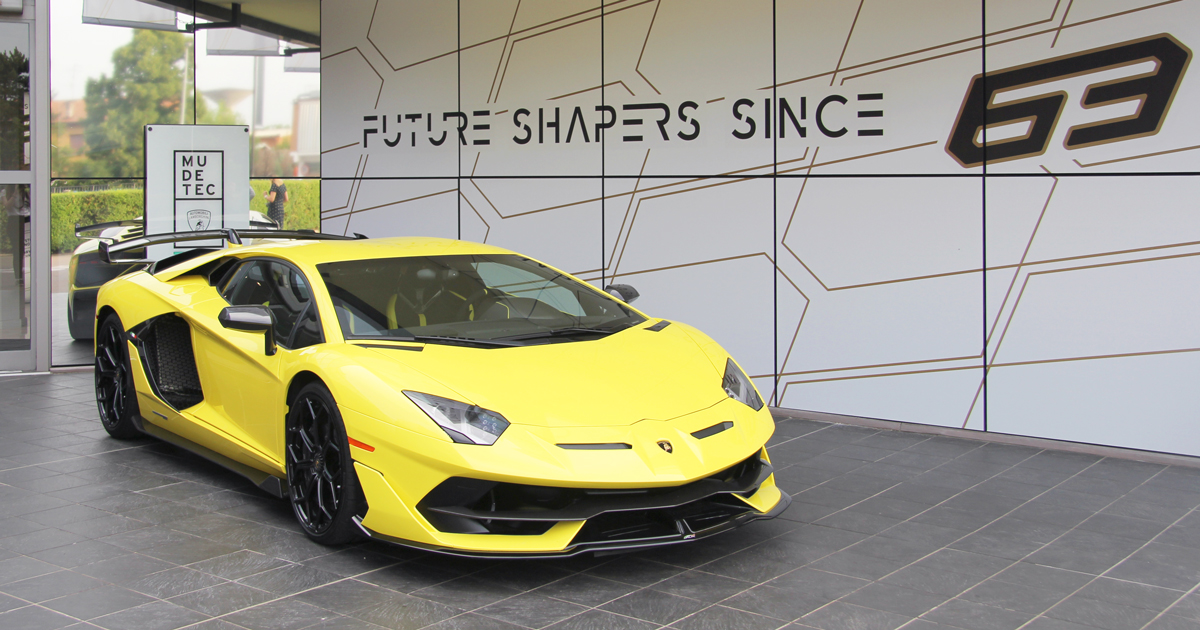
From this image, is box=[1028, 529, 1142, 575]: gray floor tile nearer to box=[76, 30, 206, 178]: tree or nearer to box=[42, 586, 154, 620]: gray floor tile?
box=[42, 586, 154, 620]: gray floor tile

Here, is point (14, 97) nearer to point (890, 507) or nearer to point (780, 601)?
point (890, 507)

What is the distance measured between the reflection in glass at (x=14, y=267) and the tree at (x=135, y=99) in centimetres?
61

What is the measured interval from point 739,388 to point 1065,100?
3.15m

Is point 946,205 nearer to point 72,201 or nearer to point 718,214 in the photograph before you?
point 718,214

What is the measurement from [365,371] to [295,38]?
22.5ft

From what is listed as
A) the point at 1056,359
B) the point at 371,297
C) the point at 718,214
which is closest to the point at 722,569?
the point at 371,297

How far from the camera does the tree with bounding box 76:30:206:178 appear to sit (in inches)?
368

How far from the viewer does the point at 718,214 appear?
7539 millimetres

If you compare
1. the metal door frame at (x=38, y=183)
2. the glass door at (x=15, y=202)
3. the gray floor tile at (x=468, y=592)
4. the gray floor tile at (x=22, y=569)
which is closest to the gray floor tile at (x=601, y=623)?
the gray floor tile at (x=468, y=592)

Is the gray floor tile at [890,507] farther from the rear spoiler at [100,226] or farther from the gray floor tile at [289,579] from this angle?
the rear spoiler at [100,226]

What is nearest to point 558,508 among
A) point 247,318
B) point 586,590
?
point 586,590

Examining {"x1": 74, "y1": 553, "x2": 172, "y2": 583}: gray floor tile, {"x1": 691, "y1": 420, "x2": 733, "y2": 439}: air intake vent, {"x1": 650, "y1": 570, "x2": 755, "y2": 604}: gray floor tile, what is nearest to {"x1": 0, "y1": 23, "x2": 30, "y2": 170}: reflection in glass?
{"x1": 74, "y1": 553, "x2": 172, "y2": 583}: gray floor tile

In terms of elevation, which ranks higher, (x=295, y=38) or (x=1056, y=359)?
(x=295, y=38)

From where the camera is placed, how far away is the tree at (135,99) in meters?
9.35
